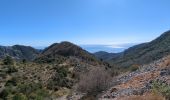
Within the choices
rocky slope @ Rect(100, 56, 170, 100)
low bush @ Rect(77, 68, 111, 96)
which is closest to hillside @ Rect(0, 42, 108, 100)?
low bush @ Rect(77, 68, 111, 96)

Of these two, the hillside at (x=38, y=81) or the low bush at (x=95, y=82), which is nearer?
the low bush at (x=95, y=82)

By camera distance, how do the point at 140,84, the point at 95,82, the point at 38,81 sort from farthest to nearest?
the point at 38,81 → the point at 95,82 → the point at 140,84

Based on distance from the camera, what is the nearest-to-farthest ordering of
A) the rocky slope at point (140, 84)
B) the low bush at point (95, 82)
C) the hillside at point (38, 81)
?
the rocky slope at point (140, 84) → the low bush at point (95, 82) → the hillside at point (38, 81)

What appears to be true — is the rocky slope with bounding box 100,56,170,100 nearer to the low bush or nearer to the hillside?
the low bush

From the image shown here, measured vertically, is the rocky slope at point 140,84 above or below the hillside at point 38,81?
above

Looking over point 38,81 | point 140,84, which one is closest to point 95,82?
point 140,84

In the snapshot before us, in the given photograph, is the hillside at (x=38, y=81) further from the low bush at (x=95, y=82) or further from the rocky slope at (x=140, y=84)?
the rocky slope at (x=140, y=84)

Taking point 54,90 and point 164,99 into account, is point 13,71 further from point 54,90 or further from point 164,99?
point 164,99

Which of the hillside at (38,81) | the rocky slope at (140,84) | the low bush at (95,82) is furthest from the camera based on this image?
the hillside at (38,81)

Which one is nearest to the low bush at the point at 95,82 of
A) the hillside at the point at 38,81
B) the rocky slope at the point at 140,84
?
the rocky slope at the point at 140,84

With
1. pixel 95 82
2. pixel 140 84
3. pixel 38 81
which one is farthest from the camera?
pixel 38 81

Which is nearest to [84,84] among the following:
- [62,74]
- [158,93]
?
[158,93]

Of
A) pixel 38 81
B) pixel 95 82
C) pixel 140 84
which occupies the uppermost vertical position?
pixel 140 84

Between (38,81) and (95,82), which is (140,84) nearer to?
(95,82)
